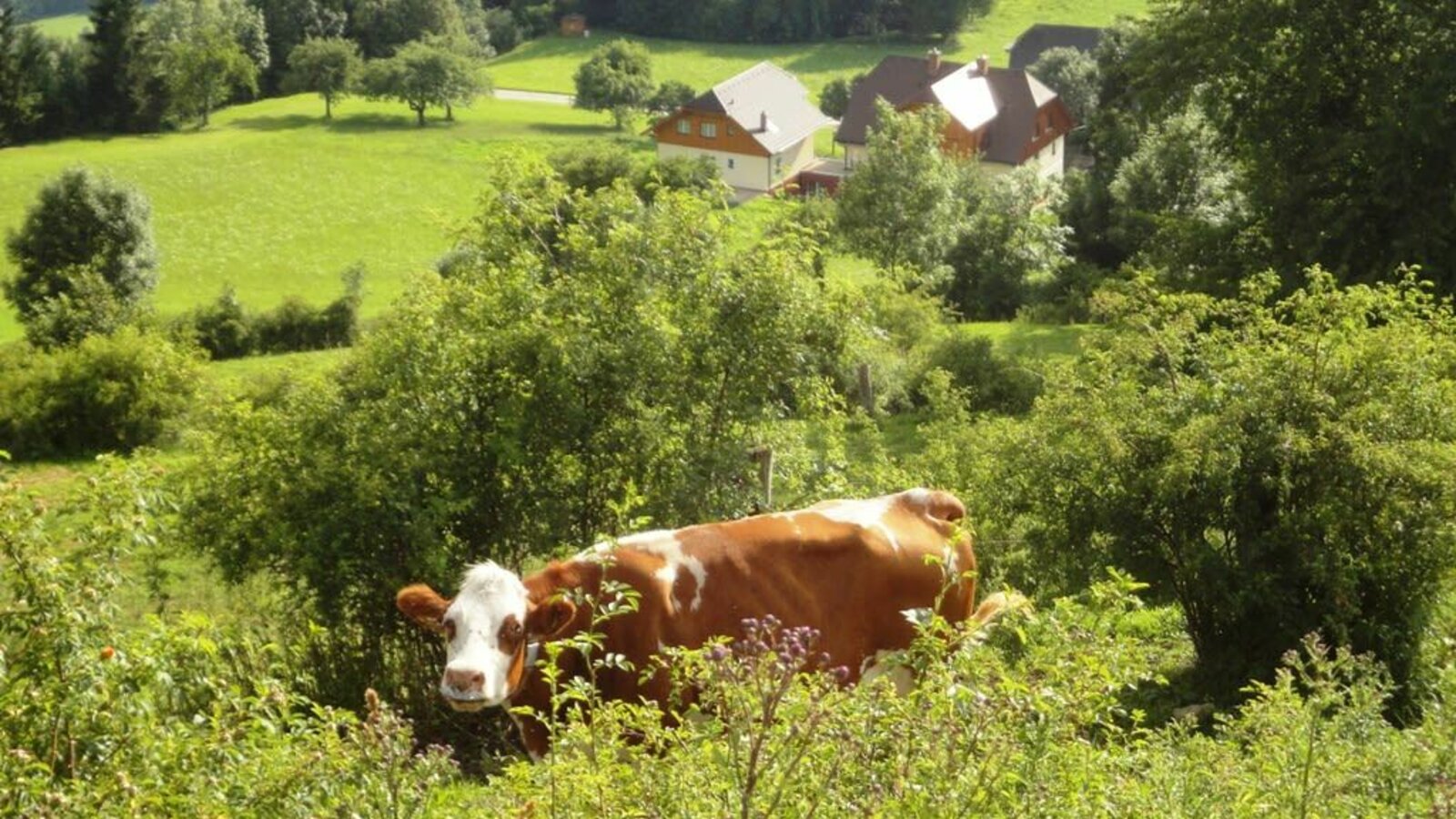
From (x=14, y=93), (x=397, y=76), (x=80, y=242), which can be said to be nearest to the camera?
(x=80, y=242)

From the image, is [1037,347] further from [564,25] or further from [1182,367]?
[564,25]

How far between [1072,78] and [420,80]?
118 feet

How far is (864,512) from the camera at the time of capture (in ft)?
37.3

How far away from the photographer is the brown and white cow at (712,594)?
937 cm

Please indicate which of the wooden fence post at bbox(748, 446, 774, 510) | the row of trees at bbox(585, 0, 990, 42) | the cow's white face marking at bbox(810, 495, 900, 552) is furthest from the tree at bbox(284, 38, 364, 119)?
the cow's white face marking at bbox(810, 495, 900, 552)

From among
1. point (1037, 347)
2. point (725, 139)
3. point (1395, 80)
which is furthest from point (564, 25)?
point (1395, 80)

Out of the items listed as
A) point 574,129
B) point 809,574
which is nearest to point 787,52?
point 574,129

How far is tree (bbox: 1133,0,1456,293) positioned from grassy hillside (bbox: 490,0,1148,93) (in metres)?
74.8

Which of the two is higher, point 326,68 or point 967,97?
point 326,68

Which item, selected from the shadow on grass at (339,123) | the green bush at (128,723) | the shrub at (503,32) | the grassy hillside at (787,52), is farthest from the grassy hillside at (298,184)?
the green bush at (128,723)

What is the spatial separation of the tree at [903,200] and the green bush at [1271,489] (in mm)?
31615

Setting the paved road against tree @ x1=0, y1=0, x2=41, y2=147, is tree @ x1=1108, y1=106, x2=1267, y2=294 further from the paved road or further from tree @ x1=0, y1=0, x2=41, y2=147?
tree @ x1=0, y1=0, x2=41, y2=147

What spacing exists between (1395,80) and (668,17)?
9158 centimetres

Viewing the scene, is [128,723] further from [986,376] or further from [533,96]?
[533,96]
